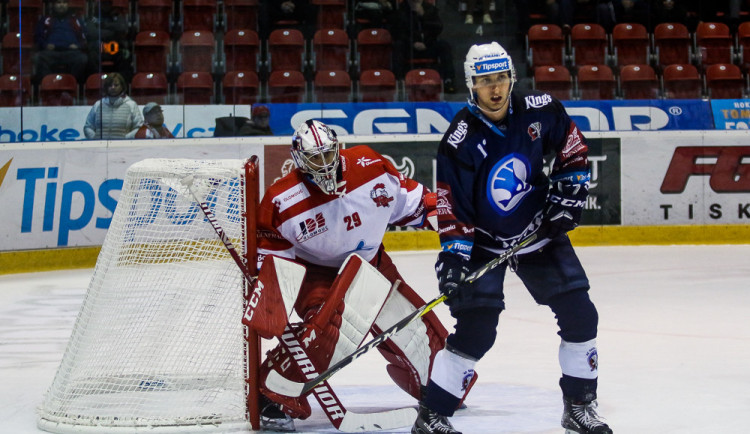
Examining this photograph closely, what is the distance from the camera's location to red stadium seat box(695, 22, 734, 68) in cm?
925

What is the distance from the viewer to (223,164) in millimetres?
3686

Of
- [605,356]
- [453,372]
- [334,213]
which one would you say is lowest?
[605,356]

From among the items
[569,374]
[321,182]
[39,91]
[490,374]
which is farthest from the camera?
[39,91]

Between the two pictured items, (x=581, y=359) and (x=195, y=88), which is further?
(x=195, y=88)

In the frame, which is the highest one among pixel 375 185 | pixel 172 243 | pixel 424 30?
pixel 424 30

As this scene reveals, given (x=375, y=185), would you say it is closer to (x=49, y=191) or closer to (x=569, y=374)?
(x=569, y=374)

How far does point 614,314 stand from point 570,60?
13.0ft

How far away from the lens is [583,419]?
10.5ft

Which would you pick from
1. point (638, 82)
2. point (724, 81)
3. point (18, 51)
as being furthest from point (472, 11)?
point (18, 51)

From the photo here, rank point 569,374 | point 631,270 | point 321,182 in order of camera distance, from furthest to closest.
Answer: point 631,270
point 321,182
point 569,374

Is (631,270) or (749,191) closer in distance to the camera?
(631,270)

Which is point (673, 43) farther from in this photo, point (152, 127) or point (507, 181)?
point (507, 181)

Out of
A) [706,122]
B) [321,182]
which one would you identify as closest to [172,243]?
[321,182]

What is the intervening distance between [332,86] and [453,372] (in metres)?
5.63
